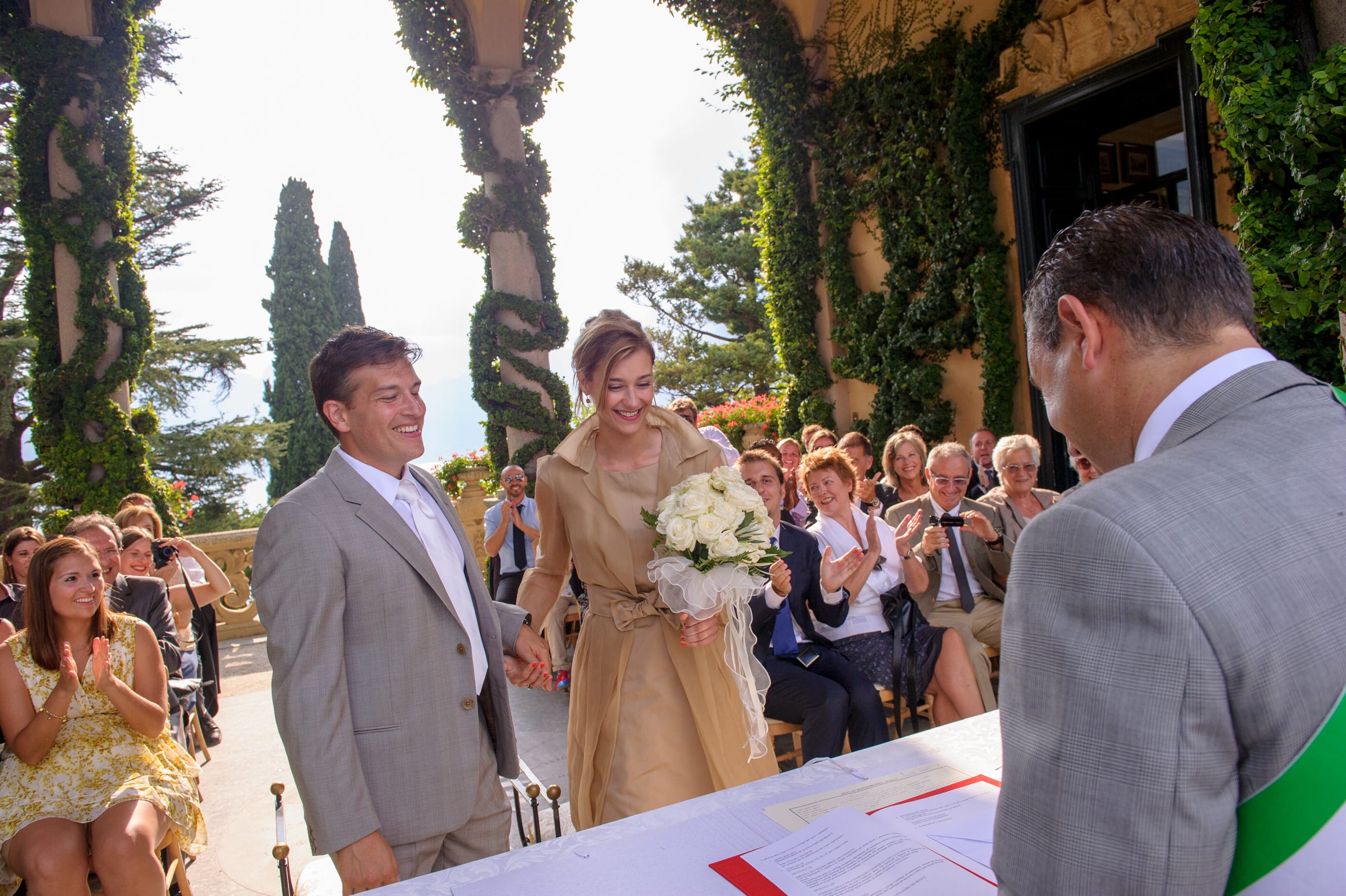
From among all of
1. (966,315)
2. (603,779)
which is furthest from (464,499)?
(603,779)

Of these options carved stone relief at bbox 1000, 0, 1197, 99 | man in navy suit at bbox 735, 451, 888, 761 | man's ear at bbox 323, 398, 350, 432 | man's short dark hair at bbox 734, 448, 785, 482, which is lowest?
man in navy suit at bbox 735, 451, 888, 761

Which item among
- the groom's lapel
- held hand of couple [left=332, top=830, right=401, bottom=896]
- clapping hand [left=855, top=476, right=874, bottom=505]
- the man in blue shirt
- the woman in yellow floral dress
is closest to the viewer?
held hand of couple [left=332, top=830, right=401, bottom=896]

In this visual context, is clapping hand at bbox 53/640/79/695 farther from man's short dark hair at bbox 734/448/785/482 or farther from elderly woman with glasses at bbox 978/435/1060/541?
elderly woman with glasses at bbox 978/435/1060/541

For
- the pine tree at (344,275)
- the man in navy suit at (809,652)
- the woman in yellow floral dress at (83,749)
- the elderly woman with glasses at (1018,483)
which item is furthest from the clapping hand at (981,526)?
the pine tree at (344,275)

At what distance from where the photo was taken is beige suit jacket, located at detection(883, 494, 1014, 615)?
479 cm

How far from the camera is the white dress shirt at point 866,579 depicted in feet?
14.7

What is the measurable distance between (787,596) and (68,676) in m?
3.16

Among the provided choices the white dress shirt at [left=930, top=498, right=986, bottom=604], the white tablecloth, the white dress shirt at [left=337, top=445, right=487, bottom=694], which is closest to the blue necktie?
the white dress shirt at [left=930, top=498, right=986, bottom=604]

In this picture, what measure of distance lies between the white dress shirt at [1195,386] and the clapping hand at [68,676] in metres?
3.73

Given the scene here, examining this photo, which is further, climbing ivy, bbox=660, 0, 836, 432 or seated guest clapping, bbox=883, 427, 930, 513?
climbing ivy, bbox=660, 0, 836, 432

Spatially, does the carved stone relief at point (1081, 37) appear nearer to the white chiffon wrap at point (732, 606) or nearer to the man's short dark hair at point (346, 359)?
the white chiffon wrap at point (732, 606)

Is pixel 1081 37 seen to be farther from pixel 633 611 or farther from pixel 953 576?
pixel 633 611

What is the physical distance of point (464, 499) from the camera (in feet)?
37.5

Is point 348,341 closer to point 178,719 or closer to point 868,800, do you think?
point 868,800
